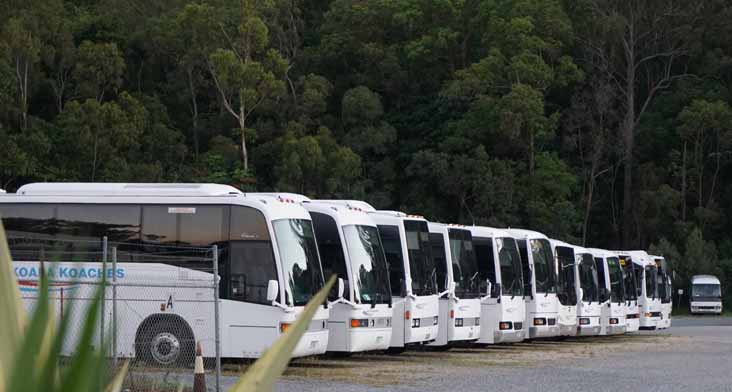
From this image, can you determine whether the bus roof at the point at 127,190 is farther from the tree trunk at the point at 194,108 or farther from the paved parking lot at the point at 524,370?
the tree trunk at the point at 194,108

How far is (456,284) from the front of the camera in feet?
90.1

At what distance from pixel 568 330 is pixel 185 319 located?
661 inches

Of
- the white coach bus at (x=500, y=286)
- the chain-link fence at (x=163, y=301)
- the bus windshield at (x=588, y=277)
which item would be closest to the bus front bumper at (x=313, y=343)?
the chain-link fence at (x=163, y=301)

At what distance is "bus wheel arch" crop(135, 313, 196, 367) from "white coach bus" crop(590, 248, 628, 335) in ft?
66.7

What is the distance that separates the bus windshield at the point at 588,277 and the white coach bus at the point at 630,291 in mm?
3766

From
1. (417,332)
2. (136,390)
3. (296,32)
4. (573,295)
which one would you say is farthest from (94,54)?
(136,390)

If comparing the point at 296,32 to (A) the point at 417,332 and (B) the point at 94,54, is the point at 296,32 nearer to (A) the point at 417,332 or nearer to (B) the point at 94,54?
(B) the point at 94,54

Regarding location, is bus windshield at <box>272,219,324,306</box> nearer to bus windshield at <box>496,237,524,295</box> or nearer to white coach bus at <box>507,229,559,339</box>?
bus windshield at <box>496,237,524,295</box>

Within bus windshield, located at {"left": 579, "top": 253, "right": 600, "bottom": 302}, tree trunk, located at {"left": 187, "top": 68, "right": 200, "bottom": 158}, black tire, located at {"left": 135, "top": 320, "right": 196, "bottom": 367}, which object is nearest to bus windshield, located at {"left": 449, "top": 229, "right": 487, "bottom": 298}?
bus windshield, located at {"left": 579, "top": 253, "right": 600, "bottom": 302}

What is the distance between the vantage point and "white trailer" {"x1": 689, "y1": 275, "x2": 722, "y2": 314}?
6569cm

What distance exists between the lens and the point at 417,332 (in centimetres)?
2450

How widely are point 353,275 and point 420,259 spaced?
3405mm

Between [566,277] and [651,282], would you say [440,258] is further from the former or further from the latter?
[651,282]

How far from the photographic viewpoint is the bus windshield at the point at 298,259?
20172mm
